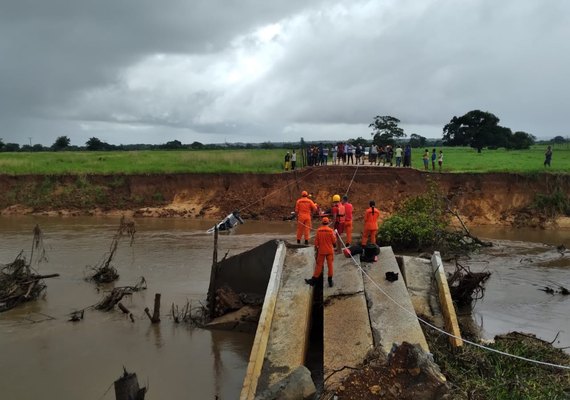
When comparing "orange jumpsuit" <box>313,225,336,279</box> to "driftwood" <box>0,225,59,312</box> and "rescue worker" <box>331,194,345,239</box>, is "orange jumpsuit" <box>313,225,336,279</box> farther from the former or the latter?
"driftwood" <box>0,225,59,312</box>

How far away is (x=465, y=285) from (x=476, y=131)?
5264 centimetres

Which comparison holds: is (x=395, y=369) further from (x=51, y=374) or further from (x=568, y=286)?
(x=568, y=286)

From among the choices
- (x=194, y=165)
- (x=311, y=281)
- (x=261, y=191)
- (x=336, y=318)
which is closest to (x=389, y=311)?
Result: (x=336, y=318)

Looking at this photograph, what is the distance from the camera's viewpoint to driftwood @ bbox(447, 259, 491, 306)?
1259cm

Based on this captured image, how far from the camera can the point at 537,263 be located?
18016 mm

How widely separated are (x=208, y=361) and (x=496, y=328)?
6.49 meters

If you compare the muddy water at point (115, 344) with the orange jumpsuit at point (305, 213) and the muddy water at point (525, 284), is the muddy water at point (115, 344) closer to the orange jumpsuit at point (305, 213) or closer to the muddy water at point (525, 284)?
the orange jumpsuit at point (305, 213)

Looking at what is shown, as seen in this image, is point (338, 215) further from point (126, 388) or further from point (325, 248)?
point (126, 388)

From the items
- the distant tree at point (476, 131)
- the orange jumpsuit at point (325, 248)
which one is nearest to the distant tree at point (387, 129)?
the distant tree at point (476, 131)

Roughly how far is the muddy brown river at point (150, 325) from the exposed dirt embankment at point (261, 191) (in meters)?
4.89

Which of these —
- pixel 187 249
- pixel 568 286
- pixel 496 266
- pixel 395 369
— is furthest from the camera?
pixel 187 249

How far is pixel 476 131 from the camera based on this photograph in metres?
61.1

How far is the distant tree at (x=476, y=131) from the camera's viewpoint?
58781 millimetres

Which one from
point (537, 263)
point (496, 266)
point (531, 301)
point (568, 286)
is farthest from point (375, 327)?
point (537, 263)
